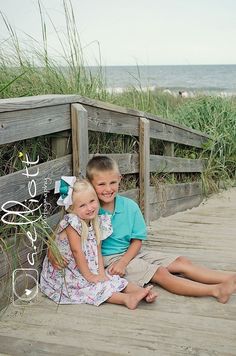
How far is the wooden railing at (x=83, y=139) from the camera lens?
2.96 metres

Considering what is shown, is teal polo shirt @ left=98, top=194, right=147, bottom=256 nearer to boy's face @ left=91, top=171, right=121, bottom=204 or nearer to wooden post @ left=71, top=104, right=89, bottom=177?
boy's face @ left=91, top=171, right=121, bottom=204

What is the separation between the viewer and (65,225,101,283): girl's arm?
125 inches

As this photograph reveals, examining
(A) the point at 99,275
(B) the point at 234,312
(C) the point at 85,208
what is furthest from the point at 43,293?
(B) the point at 234,312

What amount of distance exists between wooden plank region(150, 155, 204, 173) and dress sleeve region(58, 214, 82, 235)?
2.38m

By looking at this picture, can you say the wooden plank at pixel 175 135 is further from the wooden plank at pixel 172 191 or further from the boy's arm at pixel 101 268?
the boy's arm at pixel 101 268

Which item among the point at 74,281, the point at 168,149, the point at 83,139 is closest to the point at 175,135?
the point at 168,149

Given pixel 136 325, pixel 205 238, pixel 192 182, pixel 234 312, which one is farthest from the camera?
pixel 192 182

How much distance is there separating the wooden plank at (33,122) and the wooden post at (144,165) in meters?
1.61

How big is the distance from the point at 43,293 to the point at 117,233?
0.65 metres

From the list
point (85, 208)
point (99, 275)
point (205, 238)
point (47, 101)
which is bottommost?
point (205, 238)

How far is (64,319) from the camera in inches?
113

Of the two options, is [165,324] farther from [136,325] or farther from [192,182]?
[192,182]

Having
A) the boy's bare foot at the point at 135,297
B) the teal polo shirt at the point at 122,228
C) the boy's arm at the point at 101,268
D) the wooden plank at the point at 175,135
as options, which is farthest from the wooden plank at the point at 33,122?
the wooden plank at the point at 175,135

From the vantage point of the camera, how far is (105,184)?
3.43 metres
